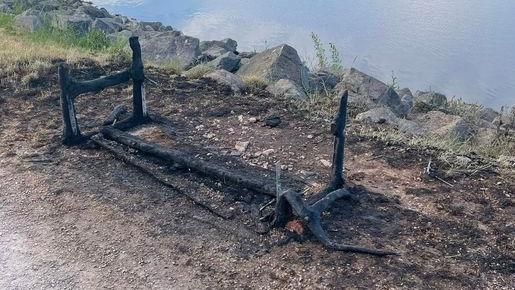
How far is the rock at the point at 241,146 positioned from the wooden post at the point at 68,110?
135 centimetres

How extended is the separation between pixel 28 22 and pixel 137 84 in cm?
499

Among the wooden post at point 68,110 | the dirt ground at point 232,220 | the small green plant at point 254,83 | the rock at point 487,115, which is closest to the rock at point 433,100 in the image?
the rock at point 487,115

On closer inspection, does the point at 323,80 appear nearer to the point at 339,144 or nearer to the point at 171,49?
the point at 171,49

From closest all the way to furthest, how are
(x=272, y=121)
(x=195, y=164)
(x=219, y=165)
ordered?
(x=195, y=164)
(x=219, y=165)
(x=272, y=121)

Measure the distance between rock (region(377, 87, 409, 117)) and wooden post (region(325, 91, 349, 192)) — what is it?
3.44 m

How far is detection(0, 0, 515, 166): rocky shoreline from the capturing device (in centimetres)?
656

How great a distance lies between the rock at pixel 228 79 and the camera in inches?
263

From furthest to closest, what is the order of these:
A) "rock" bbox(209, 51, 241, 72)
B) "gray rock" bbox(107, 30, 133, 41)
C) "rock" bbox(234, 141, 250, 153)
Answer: "gray rock" bbox(107, 30, 133, 41)
"rock" bbox(209, 51, 241, 72)
"rock" bbox(234, 141, 250, 153)

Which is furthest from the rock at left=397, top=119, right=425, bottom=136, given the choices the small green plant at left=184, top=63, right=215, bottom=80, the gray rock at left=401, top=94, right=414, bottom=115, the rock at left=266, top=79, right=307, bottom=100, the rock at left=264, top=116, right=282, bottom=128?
the small green plant at left=184, top=63, right=215, bottom=80

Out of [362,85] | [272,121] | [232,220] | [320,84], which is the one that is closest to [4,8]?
[320,84]

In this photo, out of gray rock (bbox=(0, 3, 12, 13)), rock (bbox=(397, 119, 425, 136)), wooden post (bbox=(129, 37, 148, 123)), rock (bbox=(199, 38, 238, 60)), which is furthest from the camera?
gray rock (bbox=(0, 3, 12, 13))

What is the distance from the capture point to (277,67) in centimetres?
771

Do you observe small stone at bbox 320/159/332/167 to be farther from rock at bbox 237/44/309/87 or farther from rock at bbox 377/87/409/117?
rock at bbox 377/87/409/117

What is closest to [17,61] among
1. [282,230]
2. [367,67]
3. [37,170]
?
[37,170]
